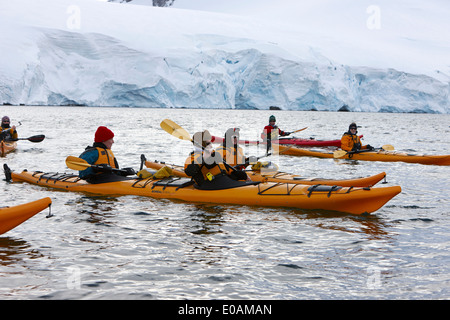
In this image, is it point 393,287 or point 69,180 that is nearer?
point 393,287

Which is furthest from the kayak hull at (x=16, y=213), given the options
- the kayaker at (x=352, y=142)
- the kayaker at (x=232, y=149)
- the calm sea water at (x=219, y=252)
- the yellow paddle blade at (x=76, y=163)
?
the kayaker at (x=352, y=142)

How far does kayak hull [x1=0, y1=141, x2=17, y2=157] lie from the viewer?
564 inches

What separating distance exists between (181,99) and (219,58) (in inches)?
263

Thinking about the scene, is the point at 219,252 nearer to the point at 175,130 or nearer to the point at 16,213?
the point at 16,213

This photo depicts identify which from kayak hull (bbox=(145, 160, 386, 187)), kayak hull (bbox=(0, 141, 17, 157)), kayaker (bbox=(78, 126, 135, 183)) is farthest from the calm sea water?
kayak hull (bbox=(0, 141, 17, 157))

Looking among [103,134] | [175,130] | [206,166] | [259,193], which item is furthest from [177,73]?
[259,193]

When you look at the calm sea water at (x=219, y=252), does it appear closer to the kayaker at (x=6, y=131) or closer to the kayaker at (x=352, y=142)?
the kayaker at (x=352, y=142)

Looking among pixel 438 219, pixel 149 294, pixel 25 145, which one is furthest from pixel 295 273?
pixel 25 145

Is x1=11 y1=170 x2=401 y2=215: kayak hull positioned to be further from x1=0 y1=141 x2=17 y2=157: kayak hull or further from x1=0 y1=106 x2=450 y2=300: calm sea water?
x1=0 y1=141 x2=17 y2=157: kayak hull

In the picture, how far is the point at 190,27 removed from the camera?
66.1 metres

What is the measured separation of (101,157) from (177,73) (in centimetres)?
4336

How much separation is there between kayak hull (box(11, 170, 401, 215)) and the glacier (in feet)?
134

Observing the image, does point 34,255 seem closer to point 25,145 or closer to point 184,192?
point 184,192

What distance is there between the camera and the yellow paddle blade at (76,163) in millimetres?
7801
